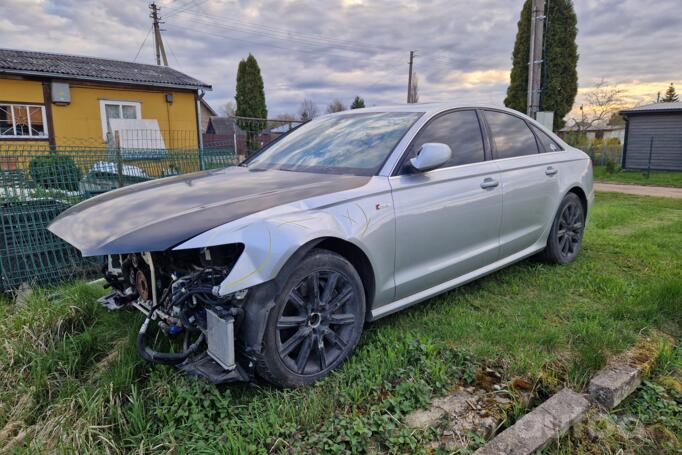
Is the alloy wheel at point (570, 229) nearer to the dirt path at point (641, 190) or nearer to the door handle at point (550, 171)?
the door handle at point (550, 171)

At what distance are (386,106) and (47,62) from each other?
44.6ft

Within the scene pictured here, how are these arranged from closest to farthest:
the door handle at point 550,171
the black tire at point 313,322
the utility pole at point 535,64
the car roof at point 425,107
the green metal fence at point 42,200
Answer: the black tire at point 313,322 < the car roof at point 425,107 < the green metal fence at point 42,200 < the door handle at point 550,171 < the utility pole at point 535,64

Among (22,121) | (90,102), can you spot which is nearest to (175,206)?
(22,121)

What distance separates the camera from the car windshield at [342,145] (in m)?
3.04

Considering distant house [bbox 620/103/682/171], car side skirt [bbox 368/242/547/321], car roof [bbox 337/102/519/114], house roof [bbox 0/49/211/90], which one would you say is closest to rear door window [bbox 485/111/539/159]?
car roof [bbox 337/102/519/114]

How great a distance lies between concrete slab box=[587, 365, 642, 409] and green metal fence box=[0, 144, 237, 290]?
3.92 metres

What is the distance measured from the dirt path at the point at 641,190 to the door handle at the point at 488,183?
8.79 meters

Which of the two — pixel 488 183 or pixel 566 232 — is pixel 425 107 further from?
pixel 566 232

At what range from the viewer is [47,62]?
1343 cm

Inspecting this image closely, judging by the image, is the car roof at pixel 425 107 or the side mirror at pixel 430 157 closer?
the side mirror at pixel 430 157

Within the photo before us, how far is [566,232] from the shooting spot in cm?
447

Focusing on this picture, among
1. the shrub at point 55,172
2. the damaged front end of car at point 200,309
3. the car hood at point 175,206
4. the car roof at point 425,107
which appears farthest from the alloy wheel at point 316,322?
the shrub at point 55,172

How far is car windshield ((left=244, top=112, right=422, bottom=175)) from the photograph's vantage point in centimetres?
304

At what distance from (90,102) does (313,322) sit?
14.1 metres
